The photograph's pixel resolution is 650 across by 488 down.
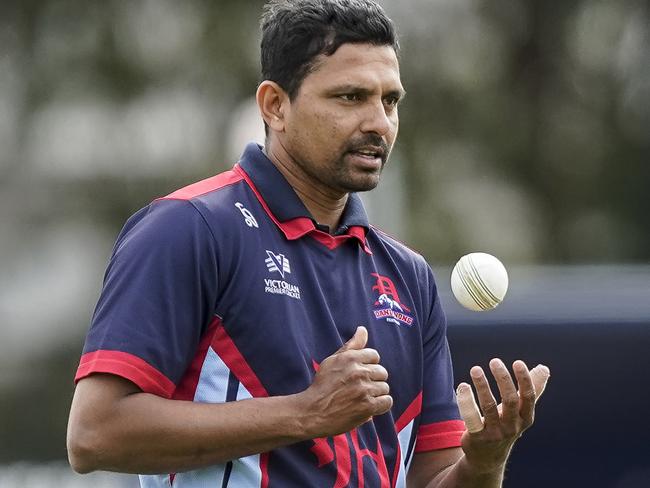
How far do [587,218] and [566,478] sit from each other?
8.76 metres

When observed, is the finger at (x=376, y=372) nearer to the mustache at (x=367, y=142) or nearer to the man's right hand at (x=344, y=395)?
the man's right hand at (x=344, y=395)

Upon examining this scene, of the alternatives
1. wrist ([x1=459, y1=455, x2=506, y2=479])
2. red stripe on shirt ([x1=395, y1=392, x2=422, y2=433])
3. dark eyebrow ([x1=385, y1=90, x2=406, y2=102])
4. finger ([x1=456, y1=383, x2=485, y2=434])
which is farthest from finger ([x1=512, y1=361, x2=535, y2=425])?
dark eyebrow ([x1=385, y1=90, x2=406, y2=102])

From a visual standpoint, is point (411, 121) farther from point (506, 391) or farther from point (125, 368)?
point (125, 368)

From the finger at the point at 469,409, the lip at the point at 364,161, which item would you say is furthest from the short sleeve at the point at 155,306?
the finger at the point at 469,409

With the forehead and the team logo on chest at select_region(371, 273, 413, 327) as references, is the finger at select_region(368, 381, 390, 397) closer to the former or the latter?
the team logo on chest at select_region(371, 273, 413, 327)

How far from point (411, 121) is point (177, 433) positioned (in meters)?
12.8

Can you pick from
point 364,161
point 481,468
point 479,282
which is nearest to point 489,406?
point 481,468

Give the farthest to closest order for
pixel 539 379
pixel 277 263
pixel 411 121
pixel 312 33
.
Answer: pixel 411 121, pixel 312 33, pixel 539 379, pixel 277 263

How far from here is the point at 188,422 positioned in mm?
3803

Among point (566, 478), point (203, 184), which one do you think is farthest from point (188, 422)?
point (566, 478)

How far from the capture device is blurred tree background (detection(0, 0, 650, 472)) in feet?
50.2

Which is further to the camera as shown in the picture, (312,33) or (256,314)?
(312,33)

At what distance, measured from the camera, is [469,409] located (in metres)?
4.22

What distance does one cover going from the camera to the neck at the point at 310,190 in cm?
445
